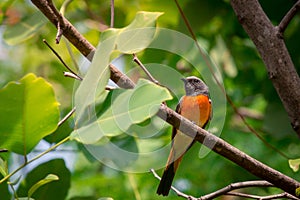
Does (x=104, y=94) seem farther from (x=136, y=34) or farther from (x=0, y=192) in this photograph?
(x=0, y=192)

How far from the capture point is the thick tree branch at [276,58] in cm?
172

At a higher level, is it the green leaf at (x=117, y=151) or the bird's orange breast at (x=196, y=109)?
the green leaf at (x=117, y=151)

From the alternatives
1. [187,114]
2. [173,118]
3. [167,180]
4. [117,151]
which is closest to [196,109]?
[187,114]

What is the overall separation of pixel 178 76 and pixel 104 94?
1.52m

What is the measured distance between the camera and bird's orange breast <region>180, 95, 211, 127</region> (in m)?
2.60

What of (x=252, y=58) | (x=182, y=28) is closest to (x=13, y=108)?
(x=182, y=28)

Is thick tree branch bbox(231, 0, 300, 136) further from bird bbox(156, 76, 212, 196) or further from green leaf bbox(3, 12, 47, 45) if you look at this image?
green leaf bbox(3, 12, 47, 45)

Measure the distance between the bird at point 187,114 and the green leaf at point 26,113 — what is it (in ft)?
3.09

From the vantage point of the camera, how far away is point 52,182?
65.1 inches

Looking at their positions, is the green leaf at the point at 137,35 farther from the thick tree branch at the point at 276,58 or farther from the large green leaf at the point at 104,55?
the thick tree branch at the point at 276,58

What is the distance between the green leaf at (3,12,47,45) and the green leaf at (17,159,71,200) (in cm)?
47

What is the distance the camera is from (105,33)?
112cm

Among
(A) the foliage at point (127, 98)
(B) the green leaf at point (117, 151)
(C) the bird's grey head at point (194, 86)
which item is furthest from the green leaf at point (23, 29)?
(C) the bird's grey head at point (194, 86)

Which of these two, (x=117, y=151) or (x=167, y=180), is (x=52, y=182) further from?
(x=167, y=180)
